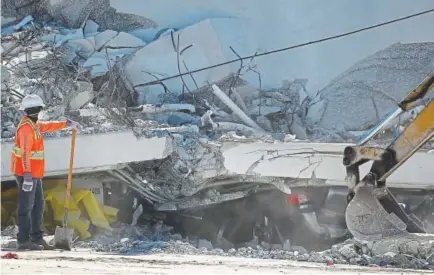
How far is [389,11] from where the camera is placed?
11.6 meters

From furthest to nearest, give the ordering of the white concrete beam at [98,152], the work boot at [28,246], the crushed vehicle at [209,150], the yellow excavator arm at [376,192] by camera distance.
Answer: the white concrete beam at [98,152] < the crushed vehicle at [209,150] < the work boot at [28,246] < the yellow excavator arm at [376,192]

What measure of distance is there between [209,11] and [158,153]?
3.88 meters

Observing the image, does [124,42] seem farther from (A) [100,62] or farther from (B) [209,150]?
(B) [209,150]

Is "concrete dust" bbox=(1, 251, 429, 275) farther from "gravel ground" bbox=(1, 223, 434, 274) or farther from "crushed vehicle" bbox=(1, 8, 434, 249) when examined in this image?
"crushed vehicle" bbox=(1, 8, 434, 249)

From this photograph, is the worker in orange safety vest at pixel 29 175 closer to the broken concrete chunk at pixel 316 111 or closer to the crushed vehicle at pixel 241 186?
the crushed vehicle at pixel 241 186

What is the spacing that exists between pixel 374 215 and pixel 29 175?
9.73 ft

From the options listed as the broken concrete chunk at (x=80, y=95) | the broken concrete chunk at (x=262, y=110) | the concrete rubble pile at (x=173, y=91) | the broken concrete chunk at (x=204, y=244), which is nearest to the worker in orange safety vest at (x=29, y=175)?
the concrete rubble pile at (x=173, y=91)

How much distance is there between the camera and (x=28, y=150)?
7.36 metres

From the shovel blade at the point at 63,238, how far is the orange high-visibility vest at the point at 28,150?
533 millimetres

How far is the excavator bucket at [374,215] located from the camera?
6.33 meters

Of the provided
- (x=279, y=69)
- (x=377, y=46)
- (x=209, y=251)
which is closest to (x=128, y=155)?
(x=209, y=251)

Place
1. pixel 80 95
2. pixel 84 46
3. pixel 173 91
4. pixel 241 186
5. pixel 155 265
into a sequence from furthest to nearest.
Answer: pixel 84 46 < pixel 173 91 < pixel 80 95 < pixel 241 186 < pixel 155 265

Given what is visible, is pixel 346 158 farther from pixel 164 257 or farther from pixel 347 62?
pixel 347 62

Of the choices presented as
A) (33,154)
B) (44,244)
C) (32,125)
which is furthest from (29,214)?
(32,125)
